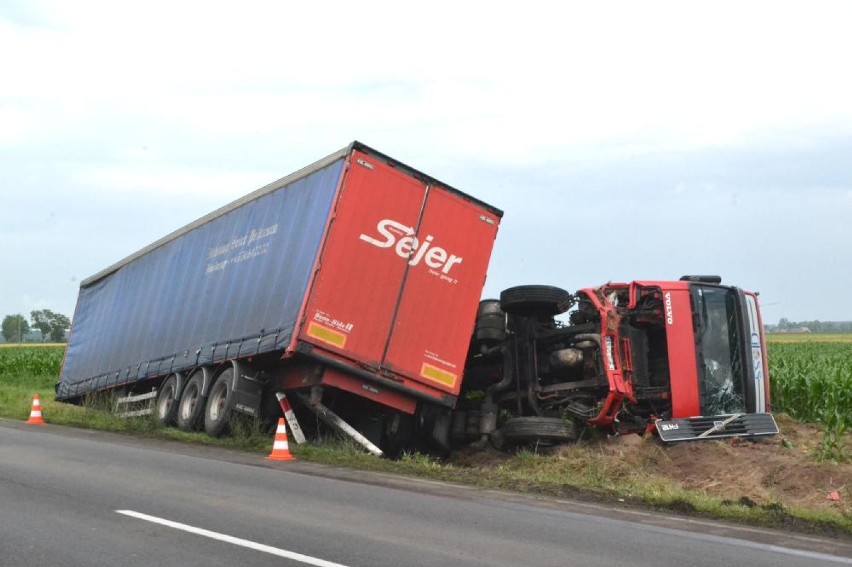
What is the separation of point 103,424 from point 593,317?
9497 mm

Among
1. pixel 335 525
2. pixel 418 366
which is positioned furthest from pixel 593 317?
pixel 335 525

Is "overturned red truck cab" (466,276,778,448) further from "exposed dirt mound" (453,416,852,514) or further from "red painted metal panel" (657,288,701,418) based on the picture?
"exposed dirt mound" (453,416,852,514)

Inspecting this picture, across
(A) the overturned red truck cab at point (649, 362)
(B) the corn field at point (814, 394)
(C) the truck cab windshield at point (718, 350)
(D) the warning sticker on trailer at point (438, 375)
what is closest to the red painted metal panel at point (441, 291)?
(D) the warning sticker on trailer at point (438, 375)

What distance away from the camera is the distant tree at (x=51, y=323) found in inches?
4289

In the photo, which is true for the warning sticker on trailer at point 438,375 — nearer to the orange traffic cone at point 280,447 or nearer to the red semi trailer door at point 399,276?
the red semi trailer door at point 399,276

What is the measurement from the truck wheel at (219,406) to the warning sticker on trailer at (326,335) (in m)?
2.34

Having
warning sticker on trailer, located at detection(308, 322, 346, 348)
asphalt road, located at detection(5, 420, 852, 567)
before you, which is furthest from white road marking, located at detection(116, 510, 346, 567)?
warning sticker on trailer, located at detection(308, 322, 346, 348)

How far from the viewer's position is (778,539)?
320 inches

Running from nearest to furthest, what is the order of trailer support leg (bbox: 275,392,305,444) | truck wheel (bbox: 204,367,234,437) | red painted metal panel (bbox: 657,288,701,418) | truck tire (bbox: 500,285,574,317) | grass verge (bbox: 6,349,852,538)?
grass verge (bbox: 6,349,852,538) → red painted metal panel (bbox: 657,288,701,418) → truck tire (bbox: 500,285,574,317) → trailer support leg (bbox: 275,392,305,444) → truck wheel (bbox: 204,367,234,437)

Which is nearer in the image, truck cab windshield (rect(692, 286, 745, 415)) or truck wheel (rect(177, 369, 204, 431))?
truck cab windshield (rect(692, 286, 745, 415))

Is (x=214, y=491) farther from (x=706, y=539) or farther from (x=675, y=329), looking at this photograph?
(x=675, y=329)

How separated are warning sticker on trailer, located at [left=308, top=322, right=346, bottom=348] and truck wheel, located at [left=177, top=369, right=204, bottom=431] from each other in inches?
145

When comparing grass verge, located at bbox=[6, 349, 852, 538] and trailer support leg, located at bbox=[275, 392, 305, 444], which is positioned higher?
trailer support leg, located at bbox=[275, 392, 305, 444]

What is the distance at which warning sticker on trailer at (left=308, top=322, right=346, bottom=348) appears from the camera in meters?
13.2
